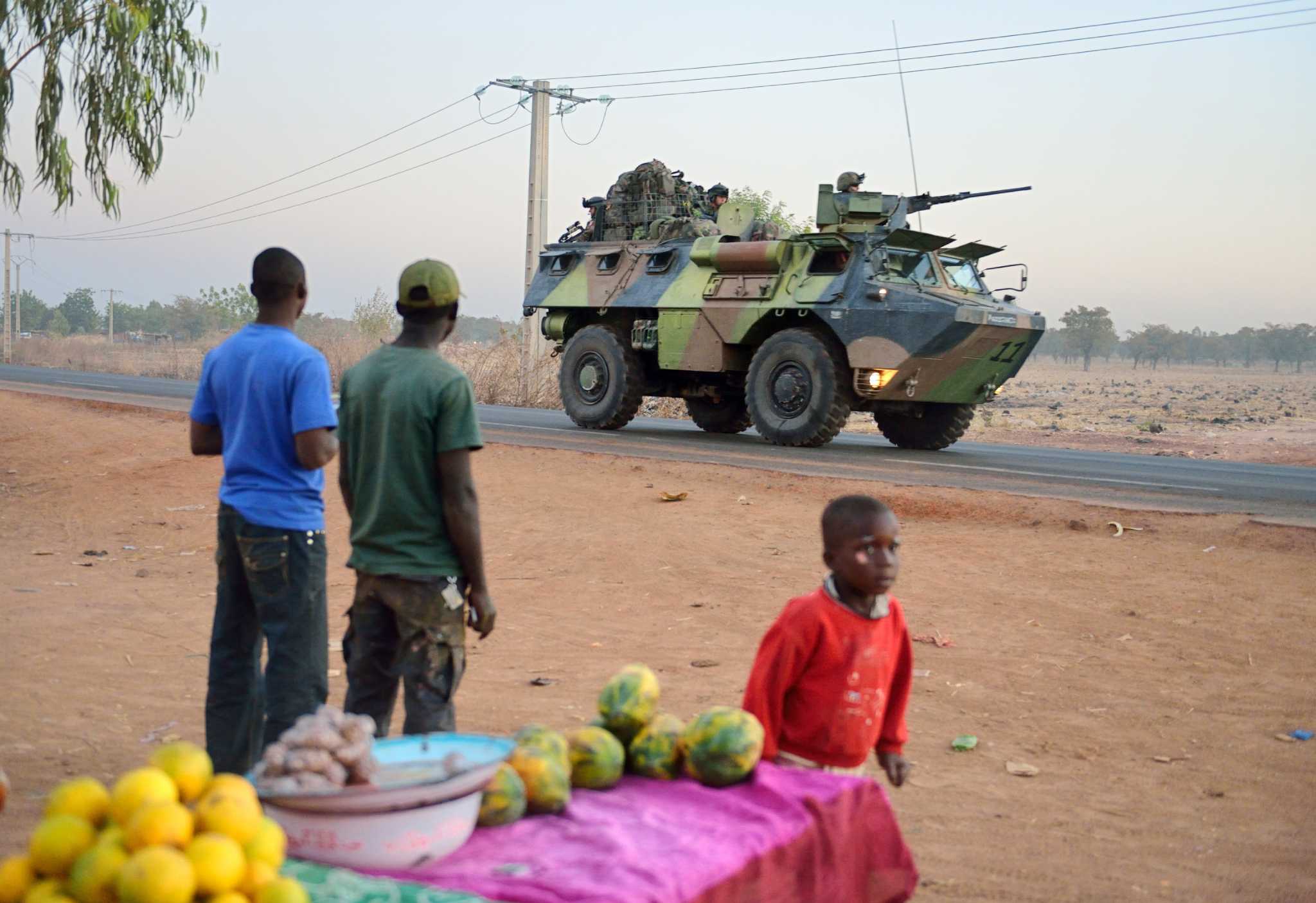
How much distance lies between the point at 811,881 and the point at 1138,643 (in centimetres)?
498

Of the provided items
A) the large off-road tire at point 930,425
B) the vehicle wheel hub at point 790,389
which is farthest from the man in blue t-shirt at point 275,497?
the large off-road tire at point 930,425

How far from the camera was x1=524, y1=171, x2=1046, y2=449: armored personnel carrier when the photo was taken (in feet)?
50.9

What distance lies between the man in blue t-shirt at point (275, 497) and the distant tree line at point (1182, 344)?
291 ft

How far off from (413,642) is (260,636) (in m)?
0.74

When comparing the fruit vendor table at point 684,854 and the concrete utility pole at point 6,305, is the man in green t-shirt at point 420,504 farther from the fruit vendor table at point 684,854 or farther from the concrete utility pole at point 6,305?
the concrete utility pole at point 6,305

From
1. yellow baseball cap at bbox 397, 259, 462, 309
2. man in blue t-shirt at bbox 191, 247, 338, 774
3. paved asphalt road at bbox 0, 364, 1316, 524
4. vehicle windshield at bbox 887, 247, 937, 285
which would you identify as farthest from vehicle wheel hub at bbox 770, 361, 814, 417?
yellow baseball cap at bbox 397, 259, 462, 309

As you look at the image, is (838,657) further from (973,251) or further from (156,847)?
(973,251)

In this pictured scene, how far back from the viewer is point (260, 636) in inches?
166

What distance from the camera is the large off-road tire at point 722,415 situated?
19484 millimetres

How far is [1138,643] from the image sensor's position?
743 cm

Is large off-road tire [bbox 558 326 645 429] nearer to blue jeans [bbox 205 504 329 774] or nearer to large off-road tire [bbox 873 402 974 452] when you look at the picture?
large off-road tire [bbox 873 402 974 452]

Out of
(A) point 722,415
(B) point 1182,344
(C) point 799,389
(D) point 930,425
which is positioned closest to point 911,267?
(C) point 799,389

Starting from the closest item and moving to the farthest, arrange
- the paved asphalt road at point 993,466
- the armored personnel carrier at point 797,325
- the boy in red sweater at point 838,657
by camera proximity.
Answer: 1. the boy in red sweater at point 838,657
2. the paved asphalt road at point 993,466
3. the armored personnel carrier at point 797,325

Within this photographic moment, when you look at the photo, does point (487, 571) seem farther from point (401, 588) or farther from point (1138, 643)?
point (401, 588)
